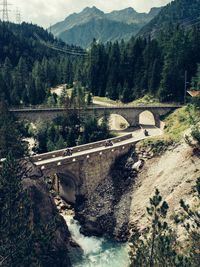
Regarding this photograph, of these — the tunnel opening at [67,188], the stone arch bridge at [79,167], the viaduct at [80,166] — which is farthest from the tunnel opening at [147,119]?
the tunnel opening at [67,188]

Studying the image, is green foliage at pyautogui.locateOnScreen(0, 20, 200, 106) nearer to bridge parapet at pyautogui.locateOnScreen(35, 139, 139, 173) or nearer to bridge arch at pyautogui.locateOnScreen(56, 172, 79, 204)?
bridge parapet at pyautogui.locateOnScreen(35, 139, 139, 173)

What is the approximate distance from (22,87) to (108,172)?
57.0 m

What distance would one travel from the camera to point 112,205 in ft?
213

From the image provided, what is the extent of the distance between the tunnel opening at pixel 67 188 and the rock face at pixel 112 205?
71.6 inches

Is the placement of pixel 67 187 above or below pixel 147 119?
below

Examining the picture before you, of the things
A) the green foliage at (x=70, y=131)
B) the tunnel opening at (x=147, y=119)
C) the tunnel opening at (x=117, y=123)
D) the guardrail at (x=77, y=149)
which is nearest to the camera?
the guardrail at (x=77, y=149)

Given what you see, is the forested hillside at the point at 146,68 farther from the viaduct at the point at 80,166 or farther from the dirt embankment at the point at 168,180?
the dirt embankment at the point at 168,180

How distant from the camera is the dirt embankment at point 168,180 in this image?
59625 mm

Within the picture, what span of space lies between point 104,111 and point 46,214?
134 ft

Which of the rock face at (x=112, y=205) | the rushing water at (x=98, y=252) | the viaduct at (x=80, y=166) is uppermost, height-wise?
the viaduct at (x=80, y=166)

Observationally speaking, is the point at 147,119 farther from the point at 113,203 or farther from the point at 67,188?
the point at 113,203

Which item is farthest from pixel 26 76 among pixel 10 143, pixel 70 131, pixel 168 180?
pixel 168 180

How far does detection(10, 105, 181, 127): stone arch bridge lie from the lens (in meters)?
92.1

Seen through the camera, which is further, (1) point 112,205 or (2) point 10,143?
(1) point 112,205
